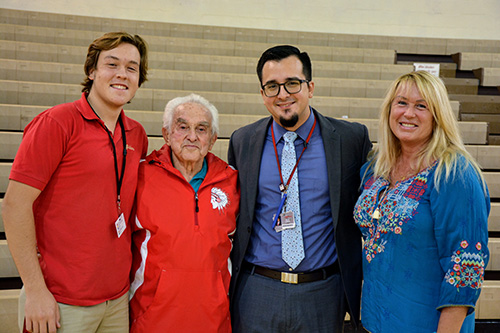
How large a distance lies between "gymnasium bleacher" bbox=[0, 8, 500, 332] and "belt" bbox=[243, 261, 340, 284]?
1.57 meters

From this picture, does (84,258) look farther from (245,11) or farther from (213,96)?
(245,11)

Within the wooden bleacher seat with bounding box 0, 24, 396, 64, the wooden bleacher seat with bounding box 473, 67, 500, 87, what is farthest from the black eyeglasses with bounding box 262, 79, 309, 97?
the wooden bleacher seat with bounding box 473, 67, 500, 87

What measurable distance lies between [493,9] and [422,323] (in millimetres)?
6289

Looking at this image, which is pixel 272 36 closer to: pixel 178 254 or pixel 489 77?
pixel 489 77

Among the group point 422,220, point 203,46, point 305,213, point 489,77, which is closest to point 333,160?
point 305,213

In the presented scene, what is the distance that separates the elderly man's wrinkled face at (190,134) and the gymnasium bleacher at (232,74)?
1536 millimetres

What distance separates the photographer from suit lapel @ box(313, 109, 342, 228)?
151cm

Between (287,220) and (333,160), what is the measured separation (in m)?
0.30

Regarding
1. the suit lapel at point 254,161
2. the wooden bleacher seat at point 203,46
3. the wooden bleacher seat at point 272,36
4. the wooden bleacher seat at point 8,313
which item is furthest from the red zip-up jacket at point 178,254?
the wooden bleacher seat at point 272,36

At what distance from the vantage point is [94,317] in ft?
4.27

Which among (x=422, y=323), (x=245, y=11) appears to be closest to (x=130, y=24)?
(x=245, y=11)

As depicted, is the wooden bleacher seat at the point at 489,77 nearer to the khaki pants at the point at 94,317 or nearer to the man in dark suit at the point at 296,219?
the man in dark suit at the point at 296,219

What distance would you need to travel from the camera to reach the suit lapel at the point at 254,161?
1.58 metres

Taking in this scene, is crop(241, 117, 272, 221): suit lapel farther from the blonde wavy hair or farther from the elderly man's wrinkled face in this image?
the blonde wavy hair
